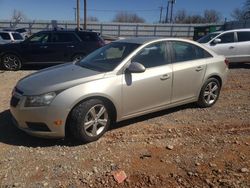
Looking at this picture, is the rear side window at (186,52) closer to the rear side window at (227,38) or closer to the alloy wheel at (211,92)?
the alloy wheel at (211,92)

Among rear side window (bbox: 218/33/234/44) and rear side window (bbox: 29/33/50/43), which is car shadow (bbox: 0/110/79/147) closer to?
rear side window (bbox: 29/33/50/43)

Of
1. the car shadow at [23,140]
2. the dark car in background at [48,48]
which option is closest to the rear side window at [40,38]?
the dark car in background at [48,48]

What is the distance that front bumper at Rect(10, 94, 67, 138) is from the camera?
423 cm

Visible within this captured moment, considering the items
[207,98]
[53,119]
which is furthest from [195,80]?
[53,119]

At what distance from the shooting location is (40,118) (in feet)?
14.0

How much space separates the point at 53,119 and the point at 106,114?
847 millimetres

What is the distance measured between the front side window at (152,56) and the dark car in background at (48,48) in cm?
687

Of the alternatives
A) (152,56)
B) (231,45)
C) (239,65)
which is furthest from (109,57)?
(239,65)

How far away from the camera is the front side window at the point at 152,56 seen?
5.11m

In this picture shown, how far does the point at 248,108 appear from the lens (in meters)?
6.39

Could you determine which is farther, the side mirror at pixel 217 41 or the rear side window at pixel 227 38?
the rear side window at pixel 227 38

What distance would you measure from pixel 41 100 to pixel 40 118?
25cm

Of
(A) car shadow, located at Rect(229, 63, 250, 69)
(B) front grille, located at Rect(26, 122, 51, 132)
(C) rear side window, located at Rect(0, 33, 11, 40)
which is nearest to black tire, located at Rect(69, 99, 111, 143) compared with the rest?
(B) front grille, located at Rect(26, 122, 51, 132)

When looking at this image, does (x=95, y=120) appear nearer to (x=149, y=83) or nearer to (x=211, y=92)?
(x=149, y=83)
